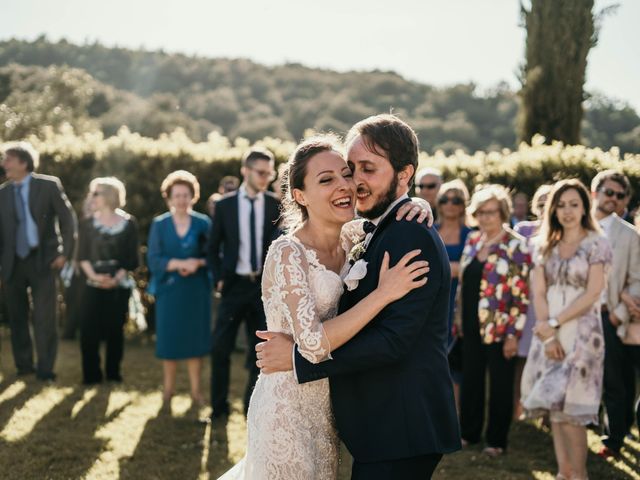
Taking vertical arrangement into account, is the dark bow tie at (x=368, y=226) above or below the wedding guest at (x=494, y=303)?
above

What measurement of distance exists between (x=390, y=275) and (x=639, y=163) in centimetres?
737

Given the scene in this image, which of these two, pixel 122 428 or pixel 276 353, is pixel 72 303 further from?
pixel 276 353

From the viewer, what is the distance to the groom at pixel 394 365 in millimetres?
2600

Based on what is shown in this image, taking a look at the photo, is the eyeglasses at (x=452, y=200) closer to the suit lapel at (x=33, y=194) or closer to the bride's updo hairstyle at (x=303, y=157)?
the bride's updo hairstyle at (x=303, y=157)

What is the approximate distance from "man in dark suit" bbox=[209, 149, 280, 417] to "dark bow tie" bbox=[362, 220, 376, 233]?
12.4 ft

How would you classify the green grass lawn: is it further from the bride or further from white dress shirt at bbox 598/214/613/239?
the bride

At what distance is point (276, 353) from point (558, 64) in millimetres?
13681

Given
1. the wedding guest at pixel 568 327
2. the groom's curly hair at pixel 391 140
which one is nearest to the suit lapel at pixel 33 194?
the wedding guest at pixel 568 327

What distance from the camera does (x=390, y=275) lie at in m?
2.61

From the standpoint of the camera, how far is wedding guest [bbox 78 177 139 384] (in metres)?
8.30

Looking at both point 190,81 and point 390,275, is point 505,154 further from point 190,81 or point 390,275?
point 190,81

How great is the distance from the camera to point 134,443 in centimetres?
625

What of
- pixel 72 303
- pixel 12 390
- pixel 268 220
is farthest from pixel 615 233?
pixel 72 303

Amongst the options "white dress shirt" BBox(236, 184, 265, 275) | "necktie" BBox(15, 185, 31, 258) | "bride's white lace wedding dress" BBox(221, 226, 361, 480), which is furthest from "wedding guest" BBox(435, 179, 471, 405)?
"necktie" BBox(15, 185, 31, 258)
